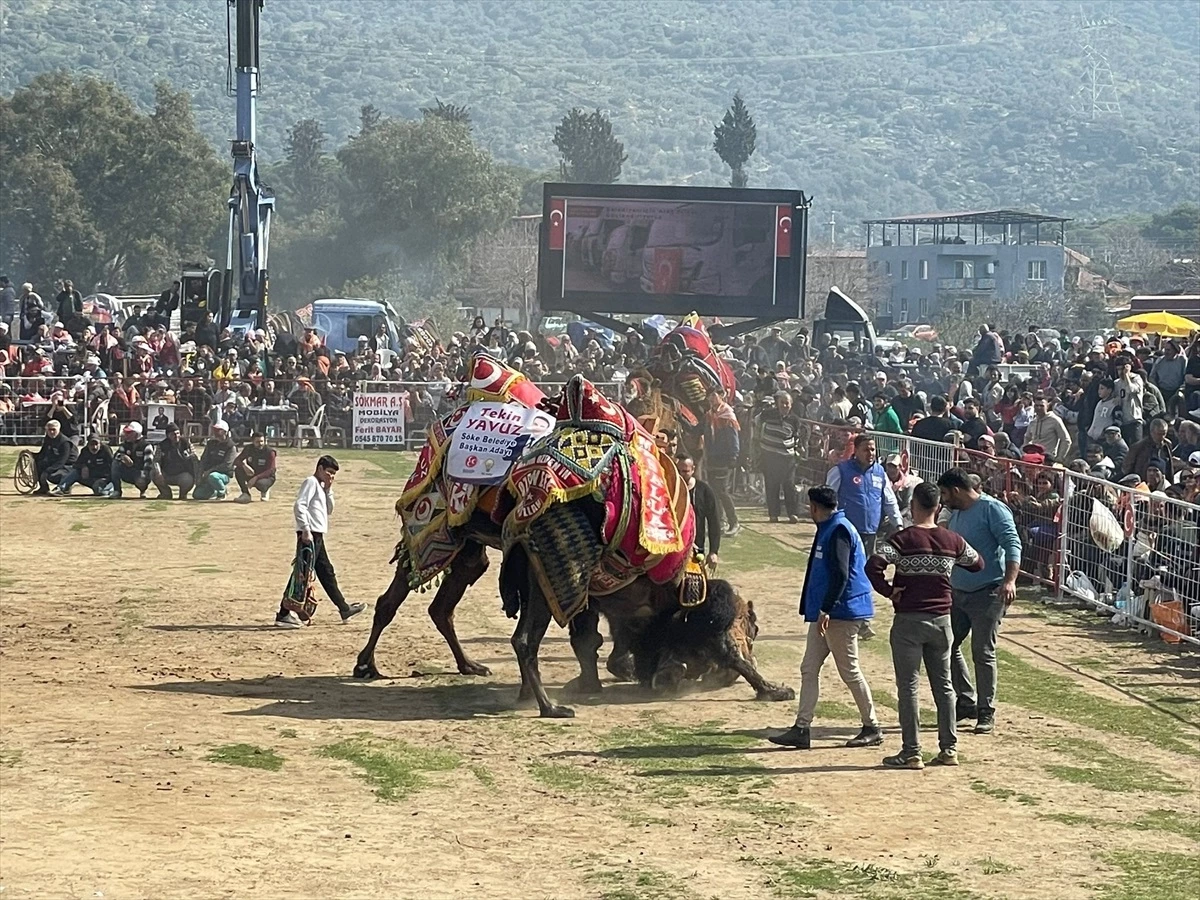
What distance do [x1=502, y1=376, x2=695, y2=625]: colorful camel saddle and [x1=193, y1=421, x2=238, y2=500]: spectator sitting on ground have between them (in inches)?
627

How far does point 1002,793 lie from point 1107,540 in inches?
287

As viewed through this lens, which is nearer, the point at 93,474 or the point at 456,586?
the point at 456,586

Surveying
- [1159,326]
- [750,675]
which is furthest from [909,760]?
[1159,326]

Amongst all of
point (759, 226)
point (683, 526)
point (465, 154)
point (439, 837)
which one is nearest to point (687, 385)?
point (683, 526)

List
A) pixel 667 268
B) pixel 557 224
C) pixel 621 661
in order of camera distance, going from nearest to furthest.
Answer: pixel 621 661, pixel 667 268, pixel 557 224

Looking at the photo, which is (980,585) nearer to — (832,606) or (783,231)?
(832,606)

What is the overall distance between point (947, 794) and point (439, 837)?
2.88m

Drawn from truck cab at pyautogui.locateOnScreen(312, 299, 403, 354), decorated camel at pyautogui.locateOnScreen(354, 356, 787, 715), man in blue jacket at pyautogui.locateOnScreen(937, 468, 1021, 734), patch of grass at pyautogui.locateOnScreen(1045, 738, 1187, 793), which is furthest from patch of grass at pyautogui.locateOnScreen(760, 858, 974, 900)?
truck cab at pyautogui.locateOnScreen(312, 299, 403, 354)

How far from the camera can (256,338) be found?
40062 mm

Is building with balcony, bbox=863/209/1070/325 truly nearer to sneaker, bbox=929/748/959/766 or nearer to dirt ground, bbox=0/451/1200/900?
dirt ground, bbox=0/451/1200/900

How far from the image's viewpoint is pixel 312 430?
3488 cm

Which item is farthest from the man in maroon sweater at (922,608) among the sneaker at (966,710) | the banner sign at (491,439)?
the banner sign at (491,439)

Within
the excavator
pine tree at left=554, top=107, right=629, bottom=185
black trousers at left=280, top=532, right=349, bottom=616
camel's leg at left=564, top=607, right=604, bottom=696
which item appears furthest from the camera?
pine tree at left=554, top=107, right=629, bottom=185

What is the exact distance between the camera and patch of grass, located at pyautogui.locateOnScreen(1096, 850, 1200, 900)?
8320mm
